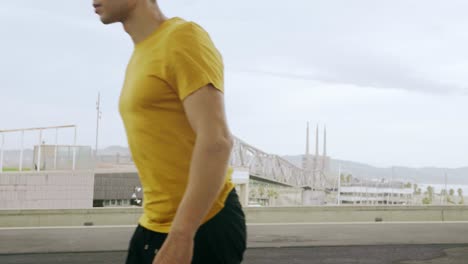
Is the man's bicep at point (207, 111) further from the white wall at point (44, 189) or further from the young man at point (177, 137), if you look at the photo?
the white wall at point (44, 189)

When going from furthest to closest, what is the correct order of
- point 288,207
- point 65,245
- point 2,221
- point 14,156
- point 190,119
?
A: point 14,156, point 288,207, point 2,221, point 65,245, point 190,119

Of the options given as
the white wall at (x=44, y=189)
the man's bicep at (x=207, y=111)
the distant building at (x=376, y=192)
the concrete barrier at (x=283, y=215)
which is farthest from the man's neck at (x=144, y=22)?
the distant building at (x=376, y=192)

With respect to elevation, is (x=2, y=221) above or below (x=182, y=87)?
below

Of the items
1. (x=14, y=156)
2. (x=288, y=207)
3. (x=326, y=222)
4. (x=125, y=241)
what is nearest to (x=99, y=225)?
(x=125, y=241)

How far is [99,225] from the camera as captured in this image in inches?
483

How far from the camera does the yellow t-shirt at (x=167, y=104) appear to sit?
4.62 feet

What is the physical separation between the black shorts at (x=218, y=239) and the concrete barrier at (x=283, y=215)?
11.1 meters

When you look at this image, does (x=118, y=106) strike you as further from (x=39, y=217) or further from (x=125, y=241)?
(x=39, y=217)

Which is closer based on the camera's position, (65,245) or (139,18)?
(139,18)

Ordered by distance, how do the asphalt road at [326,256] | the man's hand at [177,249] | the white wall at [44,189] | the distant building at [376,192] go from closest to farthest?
the man's hand at [177,249] < the asphalt road at [326,256] < the white wall at [44,189] < the distant building at [376,192]

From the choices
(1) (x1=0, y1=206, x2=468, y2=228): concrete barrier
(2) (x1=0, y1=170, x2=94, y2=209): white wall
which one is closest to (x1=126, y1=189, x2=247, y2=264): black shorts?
(1) (x1=0, y1=206, x2=468, y2=228): concrete barrier

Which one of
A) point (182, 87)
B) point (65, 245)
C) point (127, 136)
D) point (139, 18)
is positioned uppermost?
point (139, 18)

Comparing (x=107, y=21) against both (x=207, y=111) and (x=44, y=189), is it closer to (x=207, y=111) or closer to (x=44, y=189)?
(x=207, y=111)

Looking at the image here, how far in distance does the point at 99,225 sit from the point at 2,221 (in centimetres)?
186
